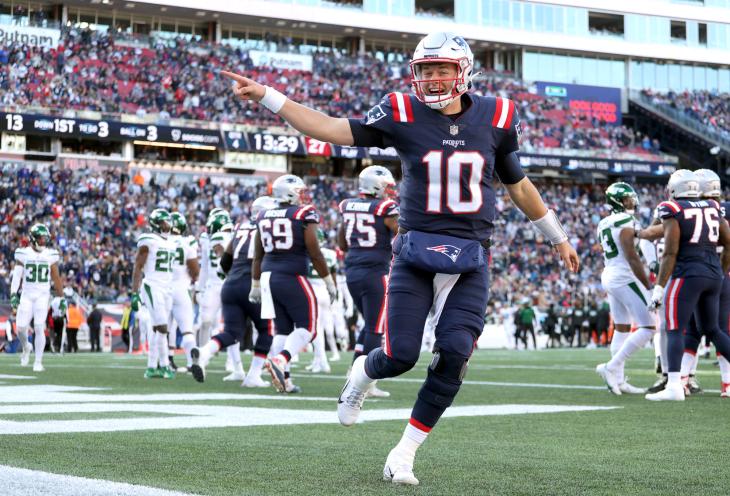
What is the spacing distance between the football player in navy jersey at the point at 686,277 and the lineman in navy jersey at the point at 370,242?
2.30 meters

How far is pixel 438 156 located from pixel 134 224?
2865 centimetres

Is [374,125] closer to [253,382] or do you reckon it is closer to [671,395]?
[671,395]

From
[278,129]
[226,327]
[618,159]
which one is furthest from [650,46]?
[226,327]

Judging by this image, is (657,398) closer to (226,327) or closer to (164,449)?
(226,327)

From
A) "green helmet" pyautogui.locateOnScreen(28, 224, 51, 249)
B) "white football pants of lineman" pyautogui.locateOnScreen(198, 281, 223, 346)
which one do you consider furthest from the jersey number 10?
"green helmet" pyautogui.locateOnScreen(28, 224, 51, 249)

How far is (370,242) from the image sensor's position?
9586 millimetres

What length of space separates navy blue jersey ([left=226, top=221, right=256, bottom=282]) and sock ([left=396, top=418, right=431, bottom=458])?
662 centimetres

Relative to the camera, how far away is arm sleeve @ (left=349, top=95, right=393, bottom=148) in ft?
15.0

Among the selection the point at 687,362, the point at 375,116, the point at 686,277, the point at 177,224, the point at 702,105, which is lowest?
the point at 687,362

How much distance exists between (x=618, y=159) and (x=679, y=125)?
6.26 metres

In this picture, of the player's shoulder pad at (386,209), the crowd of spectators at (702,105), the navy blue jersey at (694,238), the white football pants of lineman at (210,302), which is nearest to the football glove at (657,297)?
the navy blue jersey at (694,238)

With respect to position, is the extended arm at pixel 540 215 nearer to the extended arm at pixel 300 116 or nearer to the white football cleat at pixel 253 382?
the extended arm at pixel 300 116

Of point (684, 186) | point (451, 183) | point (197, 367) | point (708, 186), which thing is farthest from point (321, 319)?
point (451, 183)

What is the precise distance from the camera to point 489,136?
4641mm
